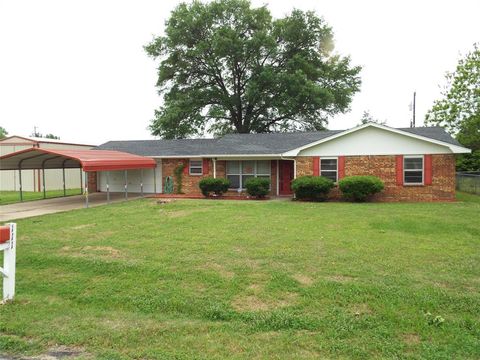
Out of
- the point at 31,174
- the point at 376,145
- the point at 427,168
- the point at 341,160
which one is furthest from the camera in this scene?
the point at 31,174

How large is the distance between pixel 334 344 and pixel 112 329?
2452 mm

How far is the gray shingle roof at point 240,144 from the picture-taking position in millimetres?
19969

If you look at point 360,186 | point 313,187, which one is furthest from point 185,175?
point 360,186

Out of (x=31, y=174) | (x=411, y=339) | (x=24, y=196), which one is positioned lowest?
(x=411, y=339)

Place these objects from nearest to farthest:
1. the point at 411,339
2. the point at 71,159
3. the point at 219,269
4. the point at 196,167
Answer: the point at 411,339 < the point at 219,269 < the point at 71,159 < the point at 196,167

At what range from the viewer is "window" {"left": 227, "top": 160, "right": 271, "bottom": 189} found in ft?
69.0

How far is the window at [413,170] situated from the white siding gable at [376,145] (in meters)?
0.32

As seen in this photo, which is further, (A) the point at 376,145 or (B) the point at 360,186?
(A) the point at 376,145

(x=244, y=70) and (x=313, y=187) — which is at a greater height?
(x=244, y=70)

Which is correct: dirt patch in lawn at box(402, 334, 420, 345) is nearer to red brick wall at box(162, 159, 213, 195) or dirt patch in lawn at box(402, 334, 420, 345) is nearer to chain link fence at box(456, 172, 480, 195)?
red brick wall at box(162, 159, 213, 195)

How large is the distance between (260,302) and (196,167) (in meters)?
17.6

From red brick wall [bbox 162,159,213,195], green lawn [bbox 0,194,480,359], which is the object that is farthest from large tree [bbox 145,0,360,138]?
green lawn [bbox 0,194,480,359]

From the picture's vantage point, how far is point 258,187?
1881 centimetres

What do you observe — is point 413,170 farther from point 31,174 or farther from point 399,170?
point 31,174
